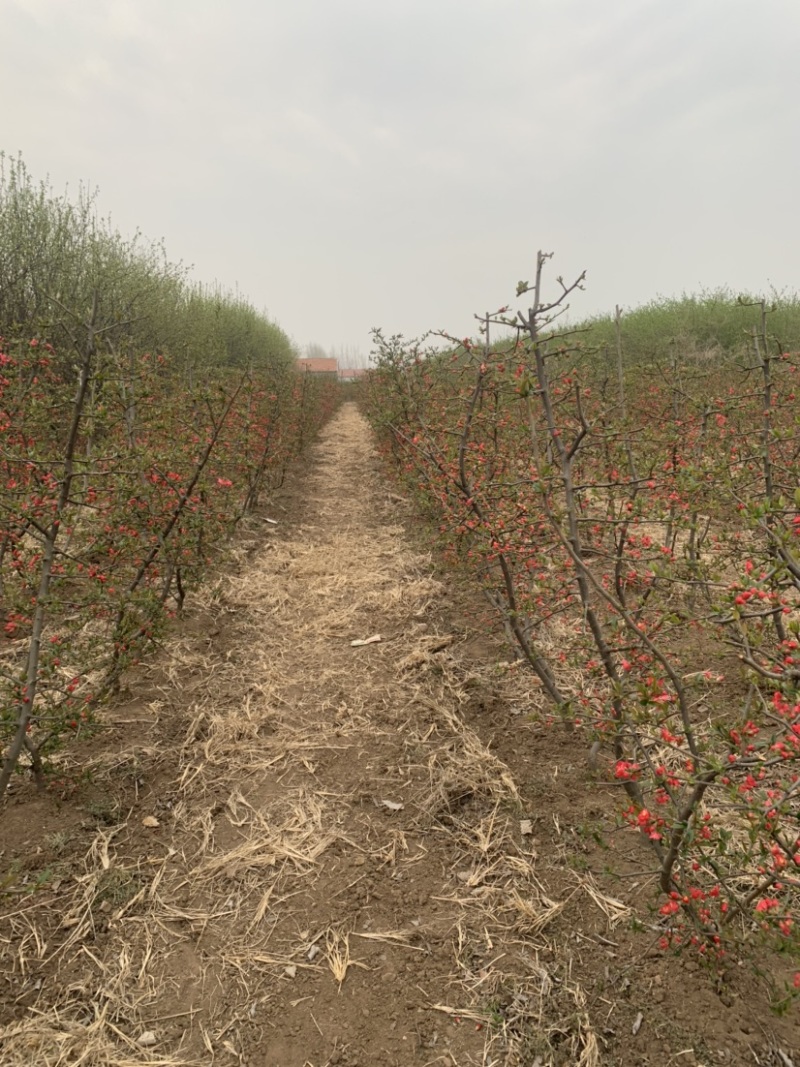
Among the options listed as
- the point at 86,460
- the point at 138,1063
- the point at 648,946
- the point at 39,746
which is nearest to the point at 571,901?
the point at 648,946

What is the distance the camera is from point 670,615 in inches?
67.2

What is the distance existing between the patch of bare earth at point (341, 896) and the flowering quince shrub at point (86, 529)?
1.71 ft

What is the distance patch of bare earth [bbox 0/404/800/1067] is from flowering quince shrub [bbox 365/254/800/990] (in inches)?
10.2

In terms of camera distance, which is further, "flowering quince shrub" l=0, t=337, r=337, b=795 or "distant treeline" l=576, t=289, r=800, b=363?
"distant treeline" l=576, t=289, r=800, b=363

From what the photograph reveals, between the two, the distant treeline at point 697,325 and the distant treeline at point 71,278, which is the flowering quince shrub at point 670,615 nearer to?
the distant treeline at point 71,278

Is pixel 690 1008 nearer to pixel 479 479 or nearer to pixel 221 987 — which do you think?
pixel 221 987

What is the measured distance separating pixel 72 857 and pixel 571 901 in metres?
2.06

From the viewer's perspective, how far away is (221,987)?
2020 mm

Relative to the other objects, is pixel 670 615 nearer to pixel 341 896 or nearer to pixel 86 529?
pixel 341 896

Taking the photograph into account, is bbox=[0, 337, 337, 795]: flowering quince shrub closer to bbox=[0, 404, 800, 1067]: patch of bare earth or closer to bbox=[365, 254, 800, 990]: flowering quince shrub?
bbox=[0, 404, 800, 1067]: patch of bare earth

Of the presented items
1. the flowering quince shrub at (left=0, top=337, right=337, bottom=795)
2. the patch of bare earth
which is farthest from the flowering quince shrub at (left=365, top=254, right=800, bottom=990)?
the flowering quince shrub at (left=0, top=337, right=337, bottom=795)

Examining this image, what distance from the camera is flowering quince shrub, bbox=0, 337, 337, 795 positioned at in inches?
98.2

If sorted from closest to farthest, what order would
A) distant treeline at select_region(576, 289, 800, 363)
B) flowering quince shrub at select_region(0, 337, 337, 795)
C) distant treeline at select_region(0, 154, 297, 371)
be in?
flowering quince shrub at select_region(0, 337, 337, 795), distant treeline at select_region(0, 154, 297, 371), distant treeline at select_region(576, 289, 800, 363)

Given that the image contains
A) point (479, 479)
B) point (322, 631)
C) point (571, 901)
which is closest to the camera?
point (571, 901)
